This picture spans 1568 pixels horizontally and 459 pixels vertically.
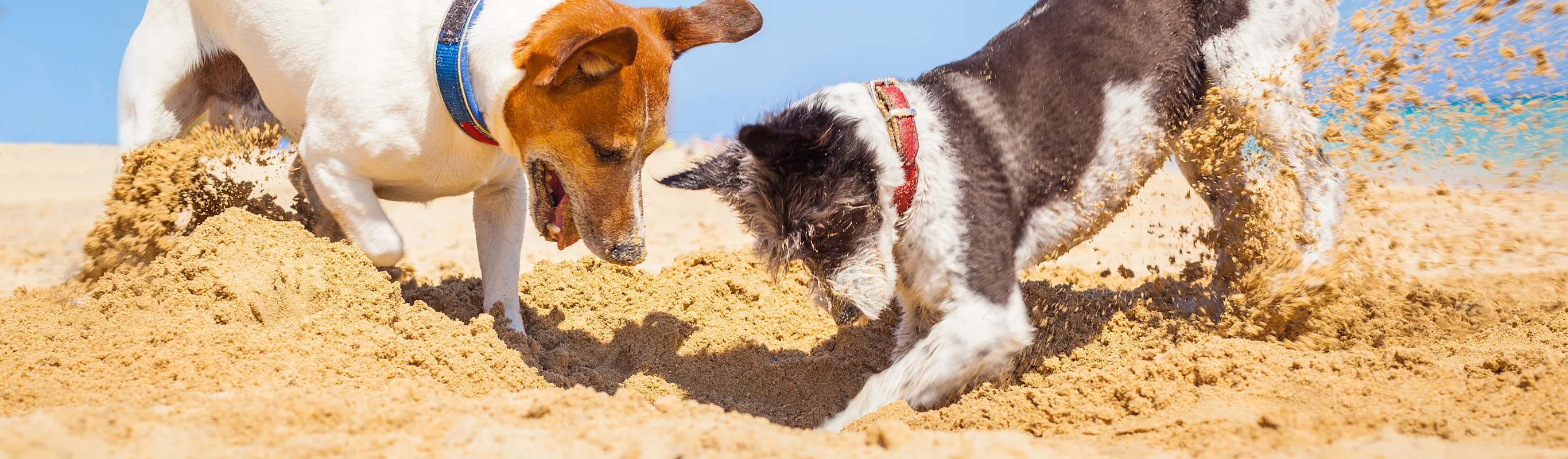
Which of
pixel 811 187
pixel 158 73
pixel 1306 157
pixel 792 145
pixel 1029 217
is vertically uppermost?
pixel 158 73

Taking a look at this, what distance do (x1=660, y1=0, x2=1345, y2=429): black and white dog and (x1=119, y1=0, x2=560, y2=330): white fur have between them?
0.83m

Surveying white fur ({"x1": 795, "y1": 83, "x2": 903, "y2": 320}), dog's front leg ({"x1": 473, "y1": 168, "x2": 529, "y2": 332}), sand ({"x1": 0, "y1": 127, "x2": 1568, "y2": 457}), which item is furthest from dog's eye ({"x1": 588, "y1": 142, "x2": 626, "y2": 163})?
dog's front leg ({"x1": 473, "y1": 168, "x2": 529, "y2": 332})

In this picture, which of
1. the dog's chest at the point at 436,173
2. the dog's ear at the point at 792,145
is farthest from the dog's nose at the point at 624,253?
the dog's chest at the point at 436,173

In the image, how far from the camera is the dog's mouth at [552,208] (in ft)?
9.88

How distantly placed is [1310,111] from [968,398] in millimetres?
1761

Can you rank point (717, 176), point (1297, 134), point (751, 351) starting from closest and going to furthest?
point (717, 176) → point (1297, 134) → point (751, 351)

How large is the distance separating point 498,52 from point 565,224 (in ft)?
2.07

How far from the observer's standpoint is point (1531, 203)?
197 inches

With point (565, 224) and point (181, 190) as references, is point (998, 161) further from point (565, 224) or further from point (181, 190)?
point (181, 190)

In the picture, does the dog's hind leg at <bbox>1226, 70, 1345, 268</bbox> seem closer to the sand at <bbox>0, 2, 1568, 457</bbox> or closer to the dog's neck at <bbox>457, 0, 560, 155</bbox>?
the sand at <bbox>0, 2, 1568, 457</bbox>

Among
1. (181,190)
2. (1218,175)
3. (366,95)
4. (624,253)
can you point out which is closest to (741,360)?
(624,253)

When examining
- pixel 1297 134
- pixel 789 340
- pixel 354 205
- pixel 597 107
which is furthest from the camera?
pixel 789 340

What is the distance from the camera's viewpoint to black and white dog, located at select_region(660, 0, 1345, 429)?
2.75 metres

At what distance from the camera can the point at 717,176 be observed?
116 inches
